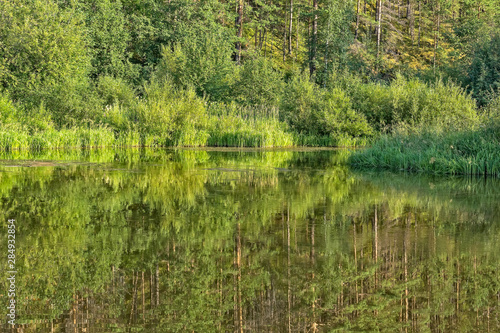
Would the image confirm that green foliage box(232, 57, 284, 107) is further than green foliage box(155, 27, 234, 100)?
No

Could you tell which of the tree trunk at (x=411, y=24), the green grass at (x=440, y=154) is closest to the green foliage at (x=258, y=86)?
the green grass at (x=440, y=154)

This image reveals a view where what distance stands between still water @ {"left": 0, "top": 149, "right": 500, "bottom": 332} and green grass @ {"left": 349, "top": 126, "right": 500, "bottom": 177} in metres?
2.77

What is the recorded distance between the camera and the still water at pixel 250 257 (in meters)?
4.23

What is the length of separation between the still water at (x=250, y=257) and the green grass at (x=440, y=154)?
277 cm

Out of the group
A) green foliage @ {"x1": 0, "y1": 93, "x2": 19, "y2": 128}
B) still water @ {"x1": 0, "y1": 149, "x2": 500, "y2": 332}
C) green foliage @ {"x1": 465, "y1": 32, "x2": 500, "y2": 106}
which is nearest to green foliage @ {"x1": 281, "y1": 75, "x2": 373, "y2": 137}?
green foliage @ {"x1": 465, "y1": 32, "x2": 500, "y2": 106}

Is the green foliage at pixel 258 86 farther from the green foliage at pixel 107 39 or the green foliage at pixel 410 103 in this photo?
the green foliage at pixel 107 39

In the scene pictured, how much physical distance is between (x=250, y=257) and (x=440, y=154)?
10693mm

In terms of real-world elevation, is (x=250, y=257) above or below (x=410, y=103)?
below

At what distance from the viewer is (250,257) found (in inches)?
229

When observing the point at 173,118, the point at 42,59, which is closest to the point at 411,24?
the point at 173,118

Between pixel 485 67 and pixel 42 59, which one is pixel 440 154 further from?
pixel 42 59

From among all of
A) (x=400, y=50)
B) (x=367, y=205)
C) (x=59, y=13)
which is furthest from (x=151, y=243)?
(x=400, y=50)

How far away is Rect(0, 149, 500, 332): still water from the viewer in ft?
13.9

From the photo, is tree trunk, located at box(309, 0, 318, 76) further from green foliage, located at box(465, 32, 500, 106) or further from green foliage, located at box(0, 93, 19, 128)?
green foliage, located at box(0, 93, 19, 128)
